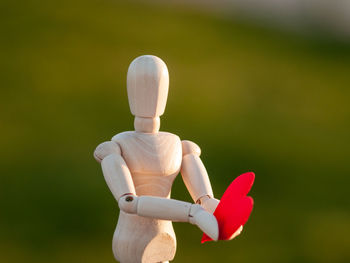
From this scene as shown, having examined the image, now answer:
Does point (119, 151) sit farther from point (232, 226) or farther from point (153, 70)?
point (232, 226)

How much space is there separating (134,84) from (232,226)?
1.23ft

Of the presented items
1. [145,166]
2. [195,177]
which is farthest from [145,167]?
[195,177]

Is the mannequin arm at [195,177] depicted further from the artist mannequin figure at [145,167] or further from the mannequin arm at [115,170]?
the mannequin arm at [115,170]

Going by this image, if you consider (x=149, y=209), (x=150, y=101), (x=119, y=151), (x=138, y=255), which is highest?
(x=150, y=101)

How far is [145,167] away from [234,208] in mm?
241

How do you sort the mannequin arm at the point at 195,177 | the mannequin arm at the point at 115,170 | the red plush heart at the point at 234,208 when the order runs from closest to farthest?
the red plush heart at the point at 234,208 → the mannequin arm at the point at 115,170 → the mannequin arm at the point at 195,177

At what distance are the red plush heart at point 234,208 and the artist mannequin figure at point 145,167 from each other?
0.06 meters

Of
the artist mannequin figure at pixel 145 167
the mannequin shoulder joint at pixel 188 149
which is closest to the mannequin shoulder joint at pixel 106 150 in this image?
the artist mannequin figure at pixel 145 167

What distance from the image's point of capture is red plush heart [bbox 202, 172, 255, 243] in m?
1.16

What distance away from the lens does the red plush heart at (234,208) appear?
116 centimetres

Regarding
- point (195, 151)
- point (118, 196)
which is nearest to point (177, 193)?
point (195, 151)

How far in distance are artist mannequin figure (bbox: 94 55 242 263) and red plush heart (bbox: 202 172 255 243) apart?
0.19 feet

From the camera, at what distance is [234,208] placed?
1190 millimetres

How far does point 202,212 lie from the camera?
1215 mm
